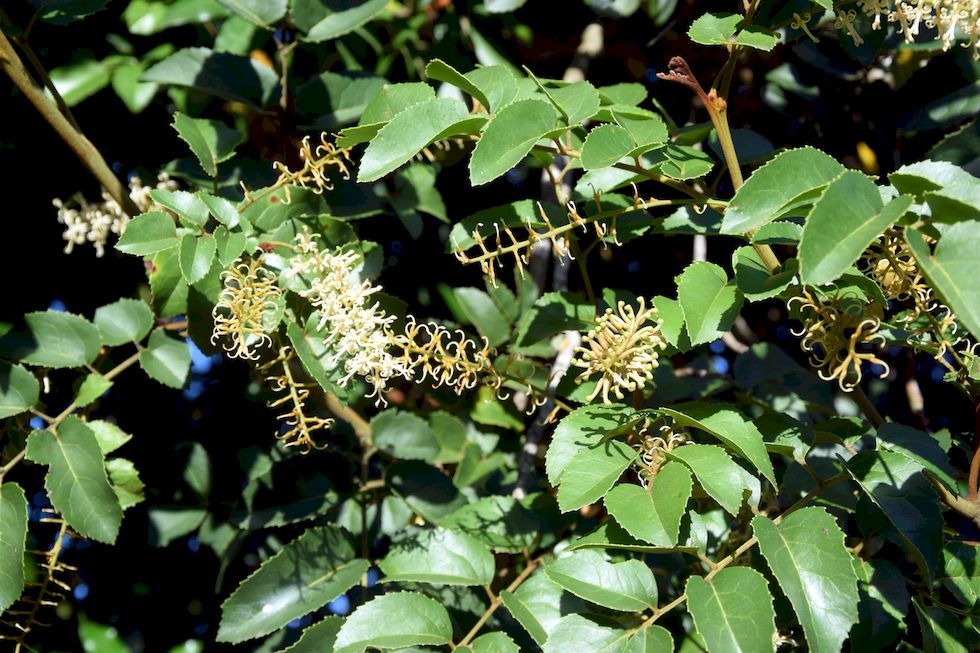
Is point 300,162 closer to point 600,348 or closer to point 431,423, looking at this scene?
point 431,423

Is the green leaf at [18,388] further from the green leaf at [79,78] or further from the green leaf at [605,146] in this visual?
the green leaf at [605,146]

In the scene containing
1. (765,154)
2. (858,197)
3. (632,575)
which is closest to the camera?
(858,197)

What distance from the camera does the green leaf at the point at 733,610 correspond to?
839mm

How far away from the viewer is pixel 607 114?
1.00 metres

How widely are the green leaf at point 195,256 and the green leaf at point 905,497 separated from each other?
28.9 inches

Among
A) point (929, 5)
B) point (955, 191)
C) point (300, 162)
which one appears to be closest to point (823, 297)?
point (955, 191)

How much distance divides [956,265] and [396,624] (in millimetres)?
712

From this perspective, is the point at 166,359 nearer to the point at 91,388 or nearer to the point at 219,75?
the point at 91,388

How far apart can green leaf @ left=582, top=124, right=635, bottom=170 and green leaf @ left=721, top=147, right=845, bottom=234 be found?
0.44 ft

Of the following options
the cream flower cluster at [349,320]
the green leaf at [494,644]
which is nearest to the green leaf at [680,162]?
the cream flower cluster at [349,320]

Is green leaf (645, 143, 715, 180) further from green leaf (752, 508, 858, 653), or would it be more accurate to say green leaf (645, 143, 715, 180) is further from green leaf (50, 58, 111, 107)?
green leaf (50, 58, 111, 107)

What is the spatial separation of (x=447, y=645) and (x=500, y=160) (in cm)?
62

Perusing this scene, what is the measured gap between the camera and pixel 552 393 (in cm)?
124

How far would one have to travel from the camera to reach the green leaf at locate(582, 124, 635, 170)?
87 centimetres
